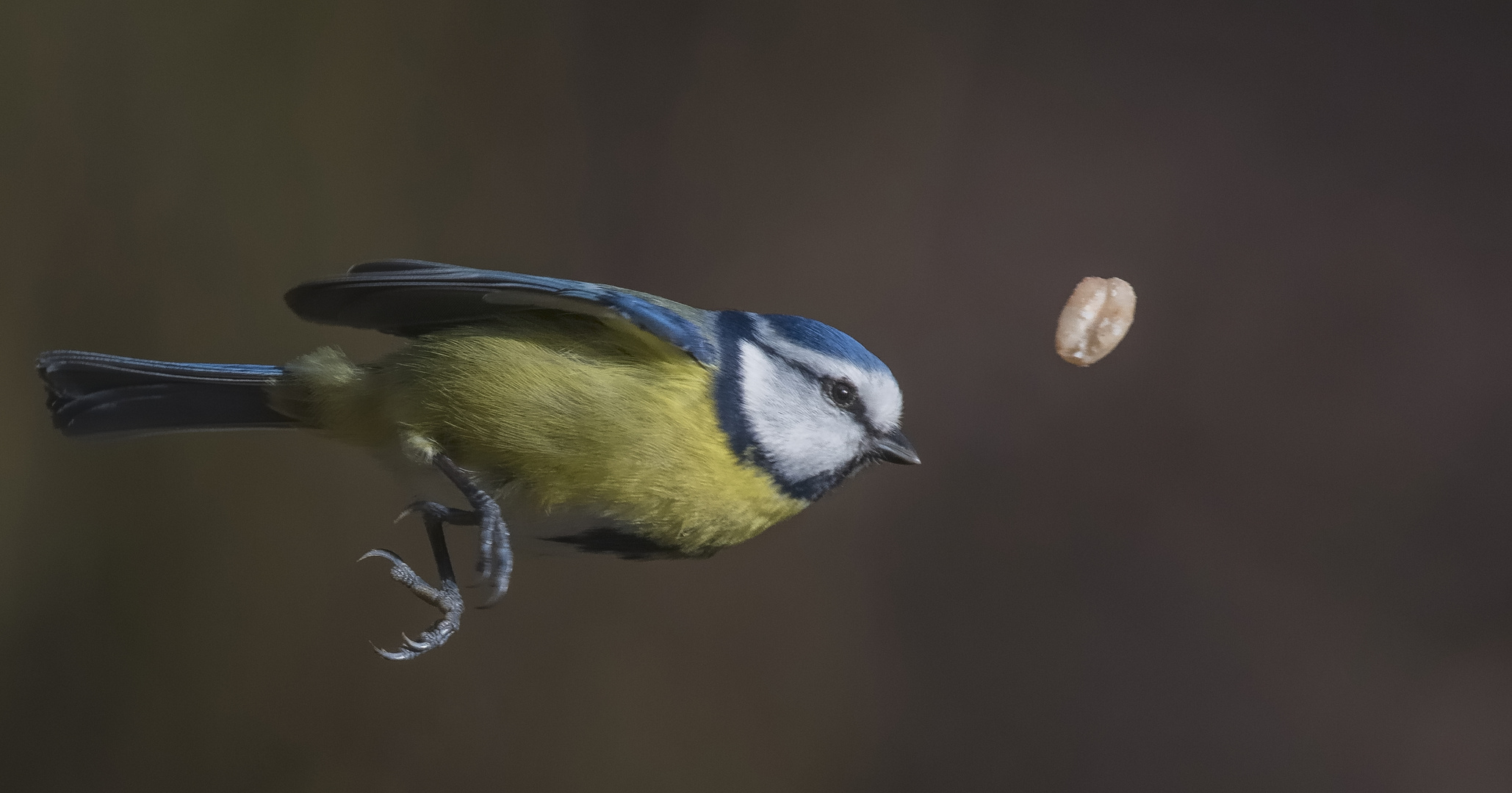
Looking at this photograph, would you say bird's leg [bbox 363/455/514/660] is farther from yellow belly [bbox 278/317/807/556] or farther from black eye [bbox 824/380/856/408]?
black eye [bbox 824/380/856/408]

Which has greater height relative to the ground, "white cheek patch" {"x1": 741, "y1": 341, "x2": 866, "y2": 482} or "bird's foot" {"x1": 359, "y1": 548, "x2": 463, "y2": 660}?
"white cheek patch" {"x1": 741, "y1": 341, "x2": 866, "y2": 482}

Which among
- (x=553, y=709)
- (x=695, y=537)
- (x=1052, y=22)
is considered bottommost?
(x=553, y=709)

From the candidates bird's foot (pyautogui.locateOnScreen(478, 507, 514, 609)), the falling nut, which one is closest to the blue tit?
bird's foot (pyautogui.locateOnScreen(478, 507, 514, 609))

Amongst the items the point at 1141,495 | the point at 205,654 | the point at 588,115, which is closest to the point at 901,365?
the point at 1141,495

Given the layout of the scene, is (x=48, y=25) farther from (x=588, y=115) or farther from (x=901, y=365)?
(x=901, y=365)

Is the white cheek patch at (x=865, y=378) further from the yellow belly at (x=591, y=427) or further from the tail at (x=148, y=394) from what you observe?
the tail at (x=148, y=394)

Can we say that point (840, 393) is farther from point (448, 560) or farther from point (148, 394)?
point (148, 394)
